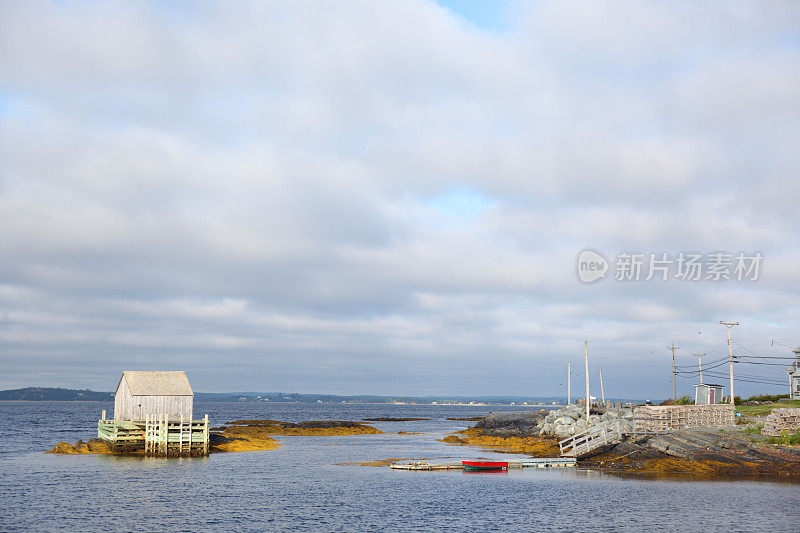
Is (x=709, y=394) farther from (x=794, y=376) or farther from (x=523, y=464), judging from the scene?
(x=523, y=464)

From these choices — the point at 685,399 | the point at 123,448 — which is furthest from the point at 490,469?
the point at 685,399

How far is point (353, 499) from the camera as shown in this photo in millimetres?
42719

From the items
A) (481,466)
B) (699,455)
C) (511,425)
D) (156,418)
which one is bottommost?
(511,425)

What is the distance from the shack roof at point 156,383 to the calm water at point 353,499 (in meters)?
8.25

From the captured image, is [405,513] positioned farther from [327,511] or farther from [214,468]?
[214,468]

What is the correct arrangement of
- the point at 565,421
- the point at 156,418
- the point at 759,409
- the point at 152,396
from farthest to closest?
the point at 565,421 → the point at 759,409 → the point at 152,396 → the point at 156,418

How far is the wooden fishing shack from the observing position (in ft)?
209

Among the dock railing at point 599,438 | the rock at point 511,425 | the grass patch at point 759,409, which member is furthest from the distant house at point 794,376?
the dock railing at point 599,438

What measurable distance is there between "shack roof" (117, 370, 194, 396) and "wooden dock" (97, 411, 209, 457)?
2.65 metres

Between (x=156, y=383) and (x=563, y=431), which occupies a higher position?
(x=156, y=383)

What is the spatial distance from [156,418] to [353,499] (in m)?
31.6

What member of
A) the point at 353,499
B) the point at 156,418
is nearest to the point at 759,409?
the point at 353,499

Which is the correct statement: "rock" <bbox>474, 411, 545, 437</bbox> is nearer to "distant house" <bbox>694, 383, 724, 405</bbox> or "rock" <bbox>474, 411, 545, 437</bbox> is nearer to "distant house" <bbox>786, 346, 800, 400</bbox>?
"distant house" <bbox>694, 383, 724, 405</bbox>

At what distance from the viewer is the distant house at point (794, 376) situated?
90.9 metres
